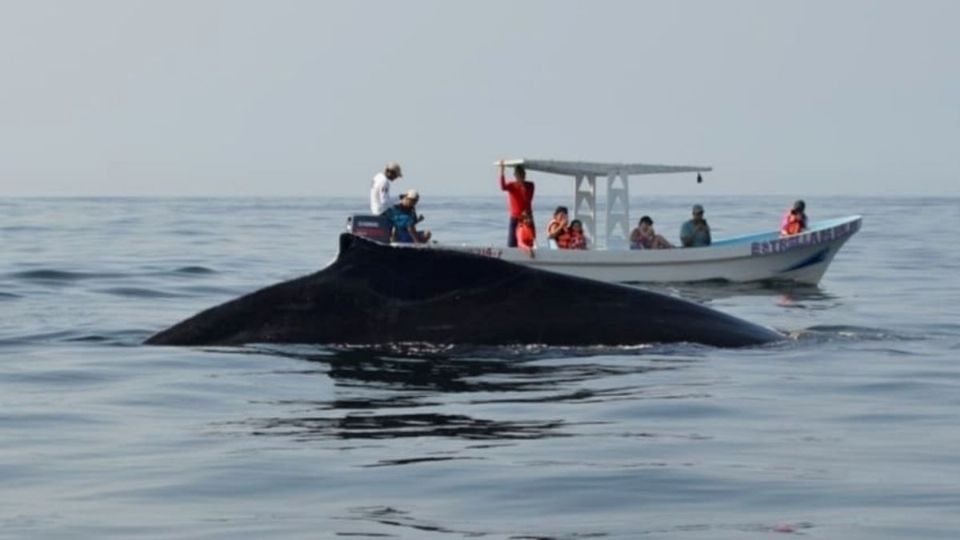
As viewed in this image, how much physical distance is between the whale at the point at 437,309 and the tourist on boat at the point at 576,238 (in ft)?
48.5

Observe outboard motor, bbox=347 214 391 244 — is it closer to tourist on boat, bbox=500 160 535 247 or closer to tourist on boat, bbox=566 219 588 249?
tourist on boat, bbox=500 160 535 247

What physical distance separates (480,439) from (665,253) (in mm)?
18733

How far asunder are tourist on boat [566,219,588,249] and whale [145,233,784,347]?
14791 mm

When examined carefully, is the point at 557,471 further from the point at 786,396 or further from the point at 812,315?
the point at 812,315

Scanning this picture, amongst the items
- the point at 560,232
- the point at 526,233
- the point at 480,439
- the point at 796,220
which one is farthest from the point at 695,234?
the point at 480,439

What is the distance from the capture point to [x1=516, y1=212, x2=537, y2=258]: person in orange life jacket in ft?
89.6

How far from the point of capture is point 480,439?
985cm

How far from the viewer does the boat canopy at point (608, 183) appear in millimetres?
29797

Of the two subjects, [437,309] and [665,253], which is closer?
[437,309]

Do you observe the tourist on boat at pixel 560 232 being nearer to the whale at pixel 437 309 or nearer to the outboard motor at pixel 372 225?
the outboard motor at pixel 372 225

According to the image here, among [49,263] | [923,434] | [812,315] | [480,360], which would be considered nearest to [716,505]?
[923,434]

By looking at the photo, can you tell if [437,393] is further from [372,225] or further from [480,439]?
[372,225]

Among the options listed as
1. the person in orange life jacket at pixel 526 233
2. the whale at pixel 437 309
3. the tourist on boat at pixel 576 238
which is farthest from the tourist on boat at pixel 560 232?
the whale at pixel 437 309

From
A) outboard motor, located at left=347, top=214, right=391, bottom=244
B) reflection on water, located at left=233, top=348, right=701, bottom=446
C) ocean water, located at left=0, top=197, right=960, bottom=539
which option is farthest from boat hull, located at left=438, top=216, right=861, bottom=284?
reflection on water, located at left=233, top=348, right=701, bottom=446
